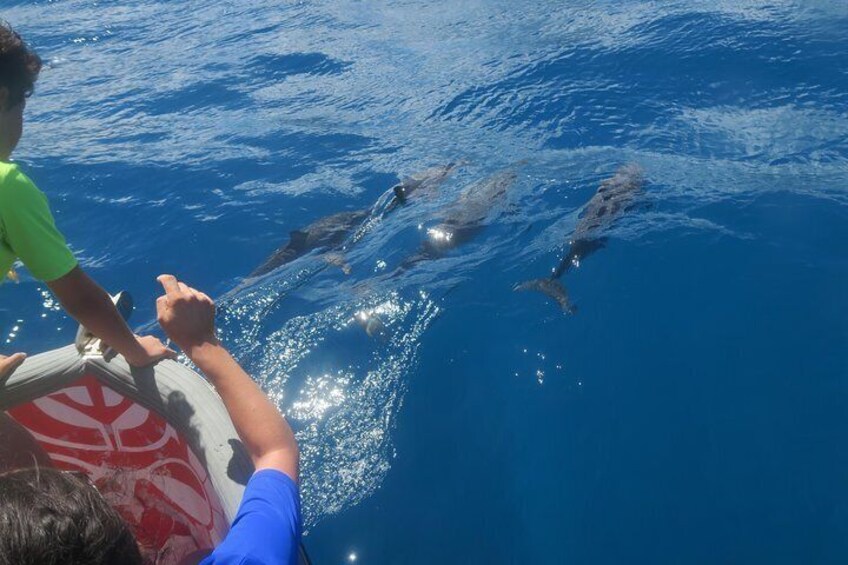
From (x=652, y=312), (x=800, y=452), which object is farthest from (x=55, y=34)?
(x=800, y=452)

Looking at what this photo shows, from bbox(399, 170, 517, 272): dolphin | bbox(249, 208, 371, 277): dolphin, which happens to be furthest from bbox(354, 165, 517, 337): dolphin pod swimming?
bbox(249, 208, 371, 277): dolphin

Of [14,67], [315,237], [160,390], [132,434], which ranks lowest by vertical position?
[315,237]

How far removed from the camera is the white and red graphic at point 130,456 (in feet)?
10.3

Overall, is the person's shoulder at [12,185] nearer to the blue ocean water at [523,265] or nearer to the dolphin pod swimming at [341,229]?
the blue ocean water at [523,265]

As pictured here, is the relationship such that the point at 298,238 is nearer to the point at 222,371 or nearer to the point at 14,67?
the point at 14,67

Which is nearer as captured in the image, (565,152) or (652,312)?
(652,312)

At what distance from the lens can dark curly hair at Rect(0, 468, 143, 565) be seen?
49.8 inches

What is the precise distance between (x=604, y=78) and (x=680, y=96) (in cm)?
114

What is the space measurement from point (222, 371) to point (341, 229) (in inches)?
181

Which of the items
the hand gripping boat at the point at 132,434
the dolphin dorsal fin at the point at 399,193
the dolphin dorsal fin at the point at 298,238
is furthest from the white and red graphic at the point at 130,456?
the dolphin dorsal fin at the point at 399,193

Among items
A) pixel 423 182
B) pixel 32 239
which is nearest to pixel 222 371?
pixel 32 239

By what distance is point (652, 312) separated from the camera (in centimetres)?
516

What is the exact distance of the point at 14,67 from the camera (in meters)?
2.79

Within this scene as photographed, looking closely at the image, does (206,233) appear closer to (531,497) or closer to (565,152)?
(565,152)
